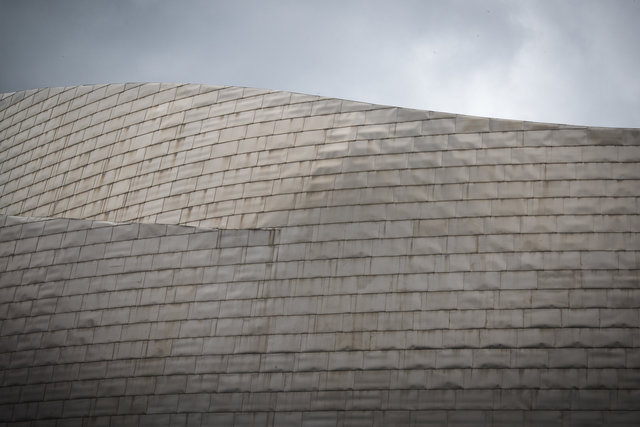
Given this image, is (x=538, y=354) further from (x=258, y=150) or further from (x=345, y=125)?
(x=258, y=150)

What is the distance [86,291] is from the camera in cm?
2333

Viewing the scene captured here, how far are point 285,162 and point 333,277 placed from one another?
340 cm

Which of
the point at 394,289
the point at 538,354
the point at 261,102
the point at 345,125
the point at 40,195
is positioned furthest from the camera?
the point at 40,195

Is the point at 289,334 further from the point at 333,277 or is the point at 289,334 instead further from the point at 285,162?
the point at 285,162

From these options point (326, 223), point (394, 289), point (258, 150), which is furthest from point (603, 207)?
point (258, 150)

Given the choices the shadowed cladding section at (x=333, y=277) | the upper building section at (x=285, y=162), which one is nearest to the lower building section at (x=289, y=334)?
the shadowed cladding section at (x=333, y=277)

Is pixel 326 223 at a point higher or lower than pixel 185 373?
higher

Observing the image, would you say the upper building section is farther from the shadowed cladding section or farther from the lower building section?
the lower building section

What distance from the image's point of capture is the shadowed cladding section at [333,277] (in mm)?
19406

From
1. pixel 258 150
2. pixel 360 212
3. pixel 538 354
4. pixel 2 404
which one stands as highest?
pixel 258 150

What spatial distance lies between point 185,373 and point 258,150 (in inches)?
226

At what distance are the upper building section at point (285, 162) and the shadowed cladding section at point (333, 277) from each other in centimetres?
5

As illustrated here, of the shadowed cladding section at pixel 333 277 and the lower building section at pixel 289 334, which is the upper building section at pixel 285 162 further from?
the lower building section at pixel 289 334

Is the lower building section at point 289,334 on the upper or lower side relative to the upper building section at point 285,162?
lower
